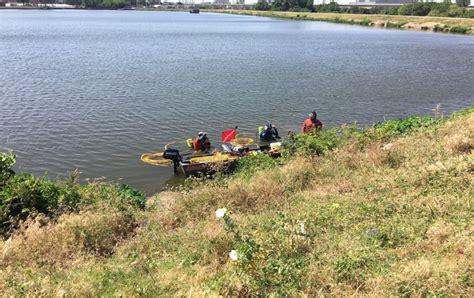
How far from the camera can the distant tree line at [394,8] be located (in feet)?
353

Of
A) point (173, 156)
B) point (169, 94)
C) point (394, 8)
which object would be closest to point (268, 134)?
point (173, 156)

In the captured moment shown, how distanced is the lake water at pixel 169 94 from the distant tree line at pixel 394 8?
6500 cm

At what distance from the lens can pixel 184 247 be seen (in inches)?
310

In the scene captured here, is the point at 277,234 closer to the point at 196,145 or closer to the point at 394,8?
the point at 196,145

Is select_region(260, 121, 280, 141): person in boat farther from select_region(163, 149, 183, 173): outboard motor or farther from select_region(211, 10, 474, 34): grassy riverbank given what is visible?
select_region(211, 10, 474, 34): grassy riverbank

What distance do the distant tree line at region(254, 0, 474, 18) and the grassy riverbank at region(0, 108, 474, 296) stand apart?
10562 centimetres

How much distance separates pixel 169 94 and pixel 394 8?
124m

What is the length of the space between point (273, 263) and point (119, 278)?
7.77ft

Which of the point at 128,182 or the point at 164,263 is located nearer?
the point at 164,263

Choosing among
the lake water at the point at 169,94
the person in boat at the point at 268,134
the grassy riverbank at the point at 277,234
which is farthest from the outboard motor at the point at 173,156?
the person in boat at the point at 268,134

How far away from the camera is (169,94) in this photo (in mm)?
28188

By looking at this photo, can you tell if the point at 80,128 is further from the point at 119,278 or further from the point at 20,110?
the point at 119,278

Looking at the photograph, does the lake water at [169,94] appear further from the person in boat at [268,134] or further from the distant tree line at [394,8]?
the distant tree line at [394,8]

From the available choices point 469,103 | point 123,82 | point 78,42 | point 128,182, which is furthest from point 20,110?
point 78,42
